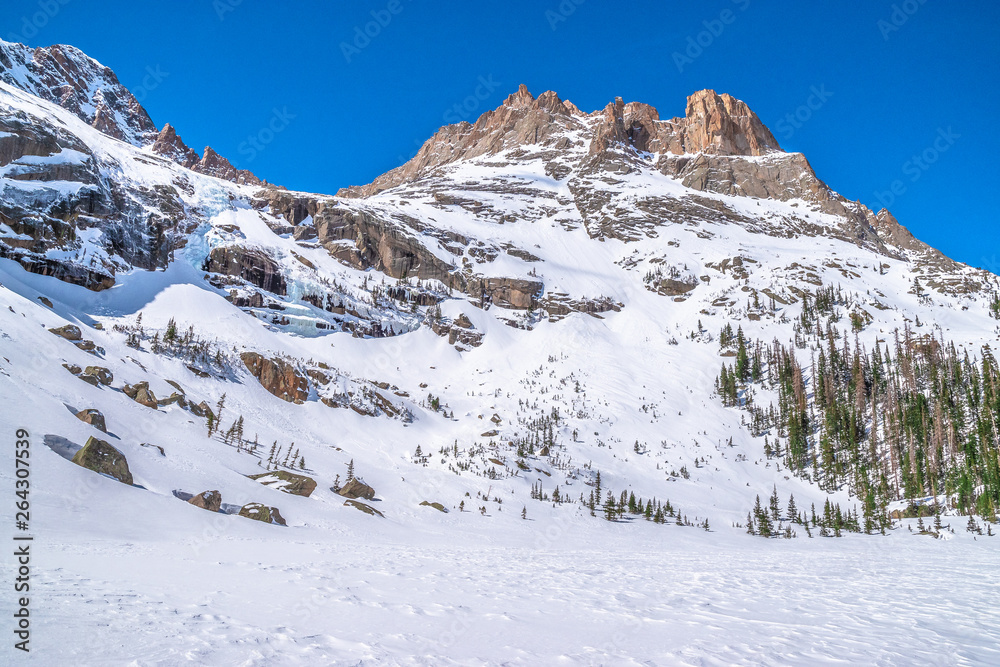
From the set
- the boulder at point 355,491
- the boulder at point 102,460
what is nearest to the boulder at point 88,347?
the boulder at point 355,491

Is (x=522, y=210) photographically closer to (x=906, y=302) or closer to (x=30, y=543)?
(x=906, y=302)

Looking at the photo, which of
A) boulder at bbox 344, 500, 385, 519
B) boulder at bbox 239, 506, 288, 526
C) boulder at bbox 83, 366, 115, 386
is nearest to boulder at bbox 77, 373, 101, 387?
boulder at bbox 83, 366, 115, 386

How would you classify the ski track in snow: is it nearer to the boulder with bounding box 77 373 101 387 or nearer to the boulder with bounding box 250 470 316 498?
the boulder with bounding box 250 470 316 498

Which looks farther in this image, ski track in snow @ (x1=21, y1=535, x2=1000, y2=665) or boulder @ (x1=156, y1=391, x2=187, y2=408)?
boulder @ (x1=156, y1=391, x2=187, y2=408)

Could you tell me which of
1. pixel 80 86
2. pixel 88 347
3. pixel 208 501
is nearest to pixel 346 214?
pixel 88 347

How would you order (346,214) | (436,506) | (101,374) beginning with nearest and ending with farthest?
(101,374)
(436,506)
(346,214)

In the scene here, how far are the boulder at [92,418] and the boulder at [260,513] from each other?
698cm

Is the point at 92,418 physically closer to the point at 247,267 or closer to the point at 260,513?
the point at 260,513

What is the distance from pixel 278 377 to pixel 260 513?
39710mm

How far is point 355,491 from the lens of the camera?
3091cm

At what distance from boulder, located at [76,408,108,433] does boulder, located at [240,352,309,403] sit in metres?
34.5

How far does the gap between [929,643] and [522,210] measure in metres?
163

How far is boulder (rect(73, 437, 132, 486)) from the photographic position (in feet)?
50.1

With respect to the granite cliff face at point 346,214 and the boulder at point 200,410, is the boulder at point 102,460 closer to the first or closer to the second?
the boulder at point 200,410
